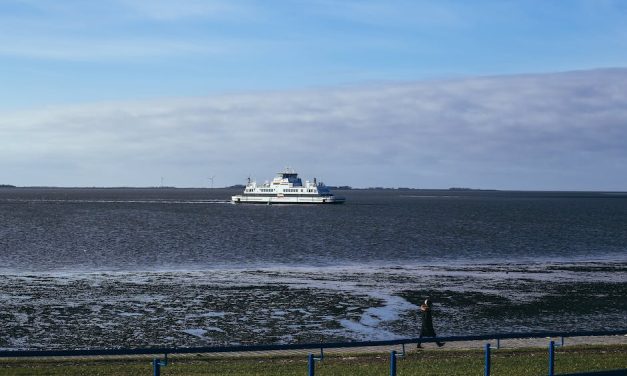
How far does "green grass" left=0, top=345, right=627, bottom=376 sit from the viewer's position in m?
19.3

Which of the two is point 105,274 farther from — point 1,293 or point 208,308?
point 208,308

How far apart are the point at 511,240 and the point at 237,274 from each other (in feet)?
146

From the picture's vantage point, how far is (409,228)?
11269cm

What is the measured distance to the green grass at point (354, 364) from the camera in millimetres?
19328

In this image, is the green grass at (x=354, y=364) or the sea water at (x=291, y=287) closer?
the green grass at (x=354, y=364)

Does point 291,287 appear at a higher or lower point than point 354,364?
lower

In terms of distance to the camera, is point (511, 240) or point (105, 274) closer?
point (105, 274)

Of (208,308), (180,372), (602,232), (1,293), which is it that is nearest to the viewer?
(180,372)

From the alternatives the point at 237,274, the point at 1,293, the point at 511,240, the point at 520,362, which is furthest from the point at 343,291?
the point at 511,240

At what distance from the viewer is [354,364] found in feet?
68.5

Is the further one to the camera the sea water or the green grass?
the sea water

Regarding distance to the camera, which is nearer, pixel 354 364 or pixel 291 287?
pixel 354 364

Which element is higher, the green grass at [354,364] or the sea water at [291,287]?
the green grass at [354,364]

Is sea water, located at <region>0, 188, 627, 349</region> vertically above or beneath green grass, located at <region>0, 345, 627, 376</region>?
beneath
